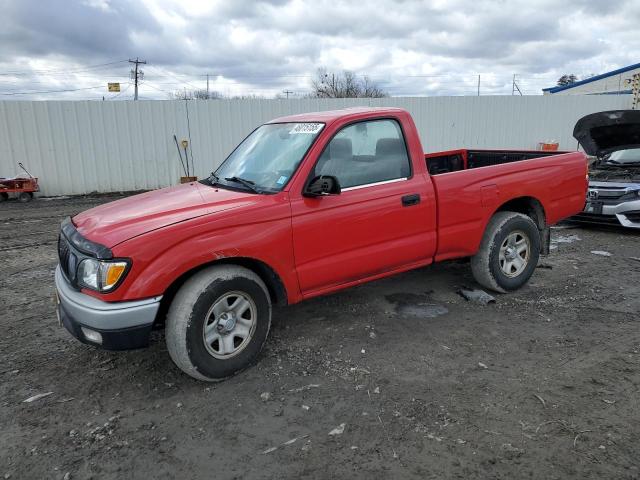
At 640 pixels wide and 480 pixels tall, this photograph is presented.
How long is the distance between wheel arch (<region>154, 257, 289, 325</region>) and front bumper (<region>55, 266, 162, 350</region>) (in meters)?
0.17

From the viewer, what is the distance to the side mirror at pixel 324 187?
11.6 ft

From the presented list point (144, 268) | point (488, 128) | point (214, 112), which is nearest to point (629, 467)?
point (144, 268)

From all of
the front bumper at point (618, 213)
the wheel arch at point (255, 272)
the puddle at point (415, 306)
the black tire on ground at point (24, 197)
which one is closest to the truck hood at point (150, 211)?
the wheel arch at point (255, 272)

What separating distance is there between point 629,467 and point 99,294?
3.15 meters

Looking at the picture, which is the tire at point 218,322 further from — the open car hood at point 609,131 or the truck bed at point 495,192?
the open car hood at point 609,131

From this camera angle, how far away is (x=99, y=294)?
120 inches

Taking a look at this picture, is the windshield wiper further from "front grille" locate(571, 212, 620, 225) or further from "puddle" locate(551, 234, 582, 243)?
"front grille" locate(571, 212, 620, 225)

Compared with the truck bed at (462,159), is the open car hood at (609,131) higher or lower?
higher

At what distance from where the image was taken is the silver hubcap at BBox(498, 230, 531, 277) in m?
4.96

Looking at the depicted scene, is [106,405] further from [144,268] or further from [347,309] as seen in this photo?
[347,309]

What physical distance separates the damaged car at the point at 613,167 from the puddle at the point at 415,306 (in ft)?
14.3

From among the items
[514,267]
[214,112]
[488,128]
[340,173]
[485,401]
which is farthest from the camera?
[488,128]

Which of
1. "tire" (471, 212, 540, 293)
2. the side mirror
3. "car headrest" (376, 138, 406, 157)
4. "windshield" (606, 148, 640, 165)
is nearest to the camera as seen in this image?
the side mirror

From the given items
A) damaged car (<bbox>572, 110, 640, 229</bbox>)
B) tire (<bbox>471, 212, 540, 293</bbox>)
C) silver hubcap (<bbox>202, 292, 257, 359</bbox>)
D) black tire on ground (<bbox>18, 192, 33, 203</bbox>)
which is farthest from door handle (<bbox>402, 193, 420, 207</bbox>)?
black tire on ground (<bbox>18, 192, 33, 203</bbox>)
